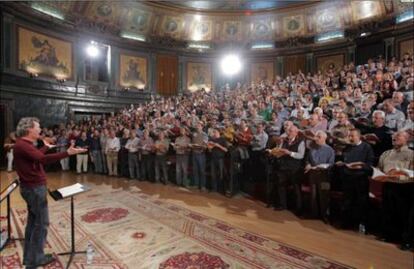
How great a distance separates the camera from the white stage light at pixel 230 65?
19734mm

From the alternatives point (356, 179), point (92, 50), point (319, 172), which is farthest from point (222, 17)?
point (356, 179)

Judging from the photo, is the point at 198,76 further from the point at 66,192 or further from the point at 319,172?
the point at 66,192

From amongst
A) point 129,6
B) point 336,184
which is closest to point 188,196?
point 336,184

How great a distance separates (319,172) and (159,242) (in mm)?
2814

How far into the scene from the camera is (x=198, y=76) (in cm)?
2039

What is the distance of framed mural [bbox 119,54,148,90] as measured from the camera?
1792 centimetres

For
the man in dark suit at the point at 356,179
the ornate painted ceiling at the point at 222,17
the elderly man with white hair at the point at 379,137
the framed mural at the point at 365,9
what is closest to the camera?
the man in dark suit at the point at 356,179

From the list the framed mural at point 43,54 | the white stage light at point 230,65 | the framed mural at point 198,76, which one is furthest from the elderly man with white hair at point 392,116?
the framed mural at point 198,76

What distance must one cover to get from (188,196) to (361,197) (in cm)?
358

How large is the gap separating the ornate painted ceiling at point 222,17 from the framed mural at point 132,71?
168 centimetres

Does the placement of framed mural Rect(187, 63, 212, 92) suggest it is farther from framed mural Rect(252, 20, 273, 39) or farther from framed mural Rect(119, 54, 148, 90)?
framed mural Rect(252, 20, 273, 39)

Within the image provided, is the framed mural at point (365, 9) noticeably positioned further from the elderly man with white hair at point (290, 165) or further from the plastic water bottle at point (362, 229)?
the plastic water bottle at point (362, 229)

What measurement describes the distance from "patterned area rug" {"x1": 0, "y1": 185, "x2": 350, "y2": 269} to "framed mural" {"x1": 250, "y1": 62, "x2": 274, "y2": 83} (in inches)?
637

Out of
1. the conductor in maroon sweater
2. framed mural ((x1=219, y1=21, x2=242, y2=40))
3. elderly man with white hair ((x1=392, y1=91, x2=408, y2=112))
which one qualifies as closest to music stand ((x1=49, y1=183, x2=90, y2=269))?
the conductor in maroon sweater
